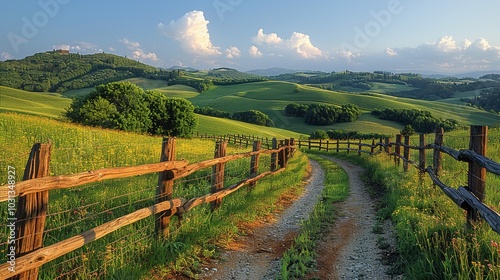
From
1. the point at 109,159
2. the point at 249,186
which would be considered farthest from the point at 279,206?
the point at 109,159

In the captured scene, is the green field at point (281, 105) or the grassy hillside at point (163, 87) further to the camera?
the grassy hillside at point (163, 87)

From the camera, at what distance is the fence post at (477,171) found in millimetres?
5352

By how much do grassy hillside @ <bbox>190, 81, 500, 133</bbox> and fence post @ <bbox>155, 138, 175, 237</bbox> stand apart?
264ft

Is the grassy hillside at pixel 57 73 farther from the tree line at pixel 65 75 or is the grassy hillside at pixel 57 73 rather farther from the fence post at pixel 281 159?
the fence post at pixel 281 159

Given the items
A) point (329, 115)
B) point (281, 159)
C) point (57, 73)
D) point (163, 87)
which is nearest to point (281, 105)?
point (329, 115)

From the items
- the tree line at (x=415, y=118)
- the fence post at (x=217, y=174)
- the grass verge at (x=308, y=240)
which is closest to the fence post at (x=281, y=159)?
the grass verge at (x=308, y=240)

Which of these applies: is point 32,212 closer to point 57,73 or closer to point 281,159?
point 281,159

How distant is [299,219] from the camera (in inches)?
349

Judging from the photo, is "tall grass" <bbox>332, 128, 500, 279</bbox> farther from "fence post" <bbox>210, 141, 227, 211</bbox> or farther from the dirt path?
"fence post" <bbox>210, 141, 227, 211</bbox>

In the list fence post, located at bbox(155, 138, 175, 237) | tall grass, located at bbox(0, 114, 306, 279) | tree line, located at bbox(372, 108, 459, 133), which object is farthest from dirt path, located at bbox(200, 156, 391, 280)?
tree line, located at bbox(372, 108, 459, 133)

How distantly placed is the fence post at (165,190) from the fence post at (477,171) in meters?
4.63

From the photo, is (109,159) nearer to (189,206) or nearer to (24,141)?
(24,141)

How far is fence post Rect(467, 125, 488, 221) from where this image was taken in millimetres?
5352

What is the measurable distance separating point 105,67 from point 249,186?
200 metres
